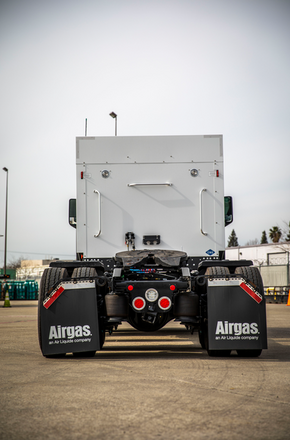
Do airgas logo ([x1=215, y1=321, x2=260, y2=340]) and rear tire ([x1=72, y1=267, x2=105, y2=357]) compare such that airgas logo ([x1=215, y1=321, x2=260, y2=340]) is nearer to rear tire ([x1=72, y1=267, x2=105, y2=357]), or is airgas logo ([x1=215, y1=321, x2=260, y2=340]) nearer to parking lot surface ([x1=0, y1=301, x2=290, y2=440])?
parking lot surface ([x1=0, y1=301, x2=290, y2=440])

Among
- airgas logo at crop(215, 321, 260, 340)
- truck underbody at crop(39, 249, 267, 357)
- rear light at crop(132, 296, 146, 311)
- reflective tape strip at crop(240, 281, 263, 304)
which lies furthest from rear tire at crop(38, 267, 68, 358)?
reflective tape strip at crop(240, 281, 263, 304)

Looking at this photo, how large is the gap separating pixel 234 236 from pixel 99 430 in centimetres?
13892

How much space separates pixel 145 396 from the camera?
491cm

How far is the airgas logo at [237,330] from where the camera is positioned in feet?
23.9

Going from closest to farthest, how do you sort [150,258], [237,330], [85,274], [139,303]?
[237,330] < [139,303] < [85,274] < [150,258]

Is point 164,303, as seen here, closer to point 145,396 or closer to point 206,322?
point 206,322

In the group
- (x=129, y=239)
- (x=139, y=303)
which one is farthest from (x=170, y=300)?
(x=129, y=239)

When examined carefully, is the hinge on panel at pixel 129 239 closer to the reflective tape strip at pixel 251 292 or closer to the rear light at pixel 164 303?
the rear light at pixel 164 303

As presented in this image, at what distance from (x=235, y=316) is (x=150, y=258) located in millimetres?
1824

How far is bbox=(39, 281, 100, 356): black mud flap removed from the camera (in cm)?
734

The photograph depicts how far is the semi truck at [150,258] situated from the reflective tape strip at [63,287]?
0.01 meters

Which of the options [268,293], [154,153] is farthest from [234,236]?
[154,153]

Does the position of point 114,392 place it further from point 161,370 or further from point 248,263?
point 248,263

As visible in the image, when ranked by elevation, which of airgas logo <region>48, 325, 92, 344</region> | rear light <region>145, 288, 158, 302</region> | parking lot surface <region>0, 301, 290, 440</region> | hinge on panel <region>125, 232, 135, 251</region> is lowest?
parking lot surface <region>0, 301, 290, 440</region>
